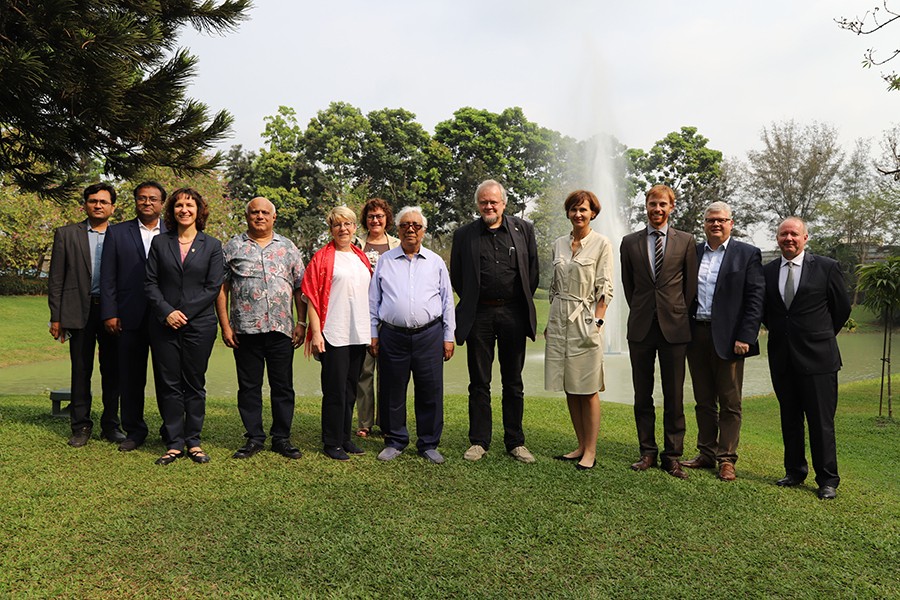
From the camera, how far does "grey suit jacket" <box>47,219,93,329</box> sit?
470cm

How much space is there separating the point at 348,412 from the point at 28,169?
3.51m

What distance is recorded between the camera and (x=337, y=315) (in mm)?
4551

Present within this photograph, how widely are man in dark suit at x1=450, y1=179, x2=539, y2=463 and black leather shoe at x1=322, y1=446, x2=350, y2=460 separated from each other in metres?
0.91

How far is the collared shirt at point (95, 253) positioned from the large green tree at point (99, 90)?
653mm

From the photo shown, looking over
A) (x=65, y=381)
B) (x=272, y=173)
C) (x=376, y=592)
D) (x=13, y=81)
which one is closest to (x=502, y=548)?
(x=376, y=592)

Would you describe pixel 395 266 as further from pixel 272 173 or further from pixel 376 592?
pixel 272 173

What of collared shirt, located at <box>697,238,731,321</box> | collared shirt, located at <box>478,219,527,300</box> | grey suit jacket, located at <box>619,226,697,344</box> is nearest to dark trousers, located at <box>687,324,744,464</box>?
collared shirt, located at <box>697,238,731,321</box>

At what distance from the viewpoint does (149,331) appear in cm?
441

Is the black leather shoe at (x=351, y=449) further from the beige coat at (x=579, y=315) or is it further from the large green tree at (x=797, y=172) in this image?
the large green tree at (x=797, y=172)

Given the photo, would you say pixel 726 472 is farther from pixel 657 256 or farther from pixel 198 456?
pixel 198 456

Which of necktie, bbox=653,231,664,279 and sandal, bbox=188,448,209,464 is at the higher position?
necktie, bbox=653,231,664,279

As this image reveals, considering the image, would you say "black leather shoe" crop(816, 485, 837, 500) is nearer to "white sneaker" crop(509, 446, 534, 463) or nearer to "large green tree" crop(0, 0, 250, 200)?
"white sneaker" crop(509, 446, 534, 463)

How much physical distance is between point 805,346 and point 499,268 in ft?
7.03

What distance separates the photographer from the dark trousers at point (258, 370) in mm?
4527
